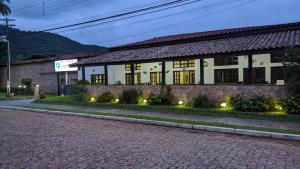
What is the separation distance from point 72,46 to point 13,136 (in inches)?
2296

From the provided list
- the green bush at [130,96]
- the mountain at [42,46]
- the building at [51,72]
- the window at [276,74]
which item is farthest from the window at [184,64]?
the mountain at [42,46]

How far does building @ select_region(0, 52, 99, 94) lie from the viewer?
111ft

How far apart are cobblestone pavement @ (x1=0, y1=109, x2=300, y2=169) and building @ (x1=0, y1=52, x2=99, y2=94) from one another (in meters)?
23.2

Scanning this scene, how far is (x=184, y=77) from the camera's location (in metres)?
28.5

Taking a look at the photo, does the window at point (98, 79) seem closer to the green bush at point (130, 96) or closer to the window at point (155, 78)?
the window at point (155, 78)

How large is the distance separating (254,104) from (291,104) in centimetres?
185

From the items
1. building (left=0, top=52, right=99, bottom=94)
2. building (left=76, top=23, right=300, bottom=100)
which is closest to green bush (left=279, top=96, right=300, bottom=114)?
building (left=76, top=23, right=300, bottom=100)

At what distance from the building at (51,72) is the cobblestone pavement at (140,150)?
23234mm

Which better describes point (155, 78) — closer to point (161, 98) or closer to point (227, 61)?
point (227, 61)

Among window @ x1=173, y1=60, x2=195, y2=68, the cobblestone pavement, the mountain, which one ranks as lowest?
the cobblestone pavement

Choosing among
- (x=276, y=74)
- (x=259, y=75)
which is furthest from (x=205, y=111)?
(x=259, y=75)

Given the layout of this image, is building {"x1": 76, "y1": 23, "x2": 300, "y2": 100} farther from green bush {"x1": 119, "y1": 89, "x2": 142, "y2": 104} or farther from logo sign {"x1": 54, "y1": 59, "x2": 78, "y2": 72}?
logo sign {"x1": 54, "y1": 59, "x2": 78, "y2": 72}

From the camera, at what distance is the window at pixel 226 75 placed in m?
25.4

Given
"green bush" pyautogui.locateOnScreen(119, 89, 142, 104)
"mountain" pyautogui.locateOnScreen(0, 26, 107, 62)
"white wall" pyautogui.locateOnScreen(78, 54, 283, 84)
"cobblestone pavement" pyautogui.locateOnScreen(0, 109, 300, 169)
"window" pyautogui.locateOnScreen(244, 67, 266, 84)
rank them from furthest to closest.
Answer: "mountain" pyautogui.locateOnScreen(0, 26, 107, 62)
"window" pyautogui.locateOnScreen(244, 67, 266, 84)
"white wall" pyautogui.locateOnScreen(78, 54, 283, 84)
"green bush" pyautogui.locateOnScreen(119, 89, 142, 104)
"cobblestone pavement" pyautogui.locateOnScreen(0, 109, 300, 169)
